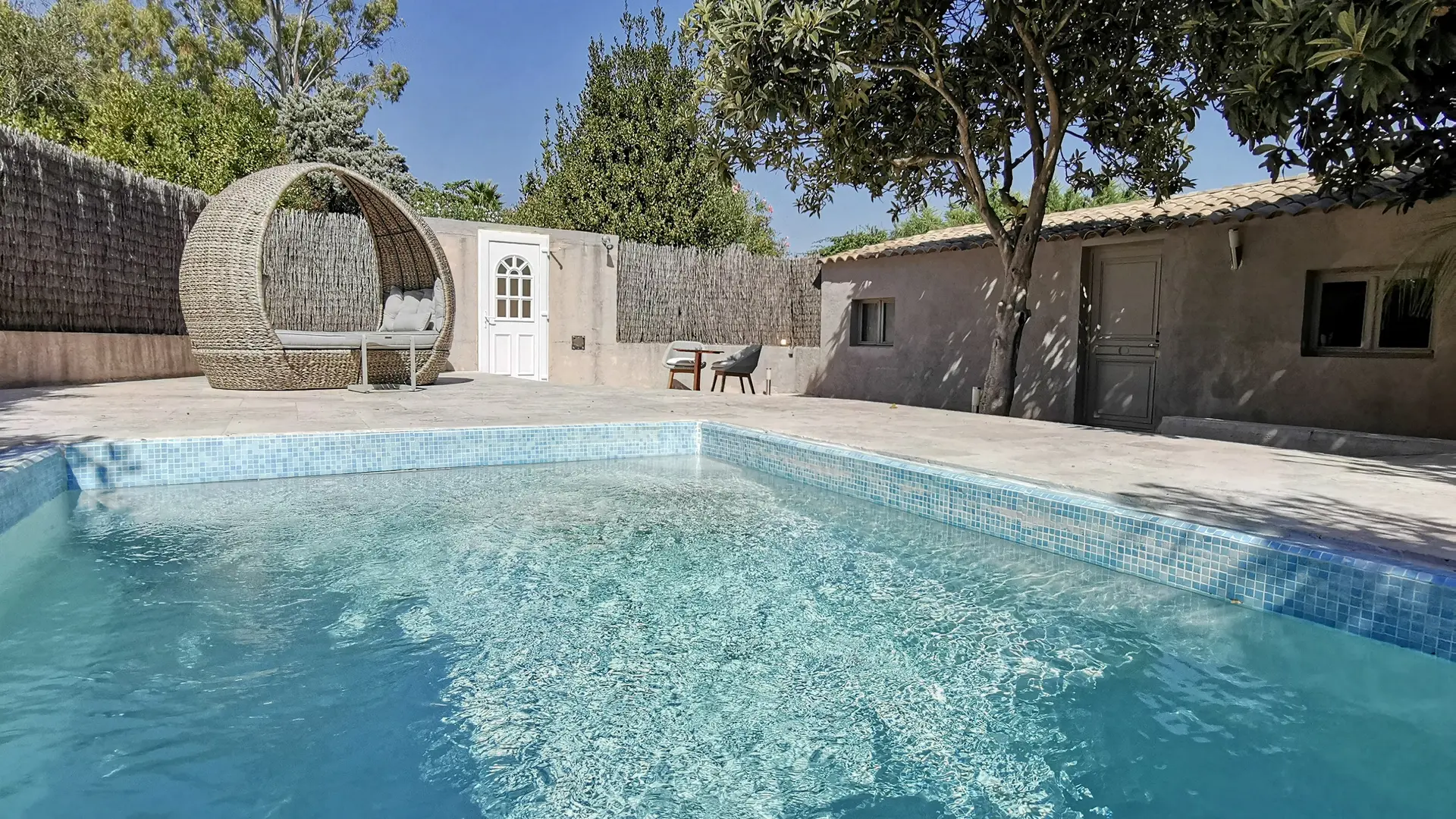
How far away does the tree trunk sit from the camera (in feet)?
27.6

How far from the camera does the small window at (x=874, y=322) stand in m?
12.0

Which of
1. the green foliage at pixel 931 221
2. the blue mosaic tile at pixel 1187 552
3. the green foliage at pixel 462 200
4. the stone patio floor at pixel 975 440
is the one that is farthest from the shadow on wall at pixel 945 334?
the green foliage at pixel 931 221

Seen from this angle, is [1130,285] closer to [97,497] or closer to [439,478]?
[439,478]

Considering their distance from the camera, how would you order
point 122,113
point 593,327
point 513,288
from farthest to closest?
point 122,113
point 593,327
point 513,288

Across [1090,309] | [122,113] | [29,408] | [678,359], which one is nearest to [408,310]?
[29,408]

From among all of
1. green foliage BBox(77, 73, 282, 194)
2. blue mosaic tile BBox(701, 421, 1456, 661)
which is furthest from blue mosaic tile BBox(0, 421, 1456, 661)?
green foliage BBox(77, 73, 282, 194)

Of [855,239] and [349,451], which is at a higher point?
[855,239]

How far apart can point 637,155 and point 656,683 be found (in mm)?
17413

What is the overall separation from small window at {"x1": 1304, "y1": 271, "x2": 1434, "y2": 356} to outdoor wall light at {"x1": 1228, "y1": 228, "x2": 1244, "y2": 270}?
615mm

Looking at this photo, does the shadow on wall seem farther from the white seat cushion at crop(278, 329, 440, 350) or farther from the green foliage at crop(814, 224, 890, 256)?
the green foliage at crop(814, 224, 890, 256)

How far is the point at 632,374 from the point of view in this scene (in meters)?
12.8

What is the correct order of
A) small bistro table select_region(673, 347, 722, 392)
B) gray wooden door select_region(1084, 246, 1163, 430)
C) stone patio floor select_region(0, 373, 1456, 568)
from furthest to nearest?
1. small bistro table select_region(673, 347, 722, 392)
2. gray wooden door select_region(1084, 246, 1163, 430)
3. stone patio floor select_region(0, 373, 1456, 568)

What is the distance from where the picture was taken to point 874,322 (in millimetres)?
12320

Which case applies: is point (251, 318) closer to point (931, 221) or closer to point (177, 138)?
point (177, 138)
